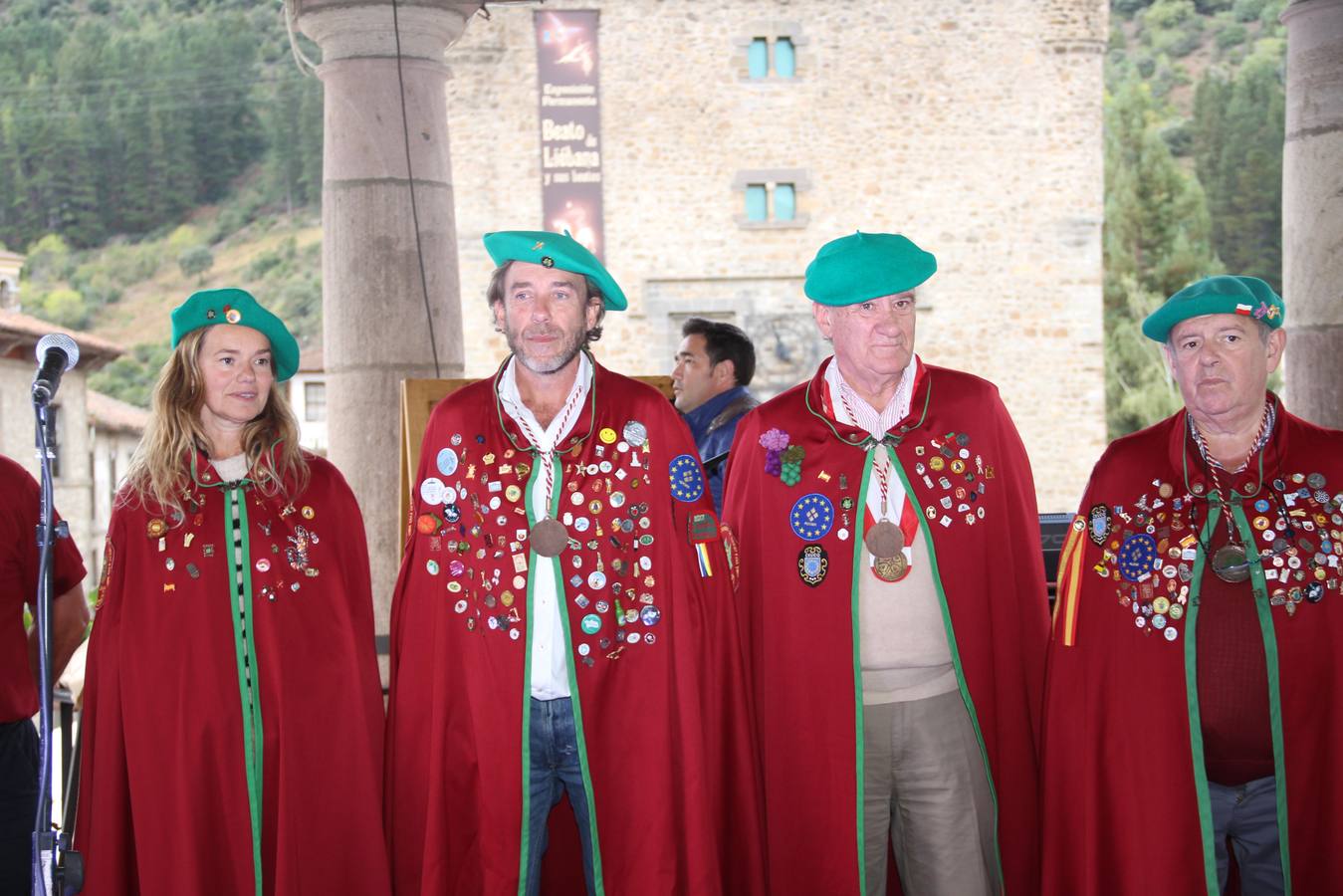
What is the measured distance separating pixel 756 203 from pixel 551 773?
19.0m

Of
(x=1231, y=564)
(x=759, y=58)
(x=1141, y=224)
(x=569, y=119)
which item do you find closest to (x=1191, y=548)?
(x=1231, y=564)

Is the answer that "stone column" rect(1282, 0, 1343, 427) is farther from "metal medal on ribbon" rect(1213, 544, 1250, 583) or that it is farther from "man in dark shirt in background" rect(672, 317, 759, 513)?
"metal medal on ribbon" rect(1213, 544, 1250, 583)

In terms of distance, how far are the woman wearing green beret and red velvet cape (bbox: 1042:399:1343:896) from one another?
178 centimetres

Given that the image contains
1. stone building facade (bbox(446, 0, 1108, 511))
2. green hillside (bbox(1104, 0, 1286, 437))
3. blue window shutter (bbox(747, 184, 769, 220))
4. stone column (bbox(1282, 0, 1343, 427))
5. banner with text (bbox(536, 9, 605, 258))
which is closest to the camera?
stone column (bbox(1282, 0, 1343, 427))

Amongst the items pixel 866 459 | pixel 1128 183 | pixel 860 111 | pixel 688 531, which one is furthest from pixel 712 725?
pixel 1128 183

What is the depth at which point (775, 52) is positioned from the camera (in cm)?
2189

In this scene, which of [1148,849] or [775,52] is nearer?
[1148,849]

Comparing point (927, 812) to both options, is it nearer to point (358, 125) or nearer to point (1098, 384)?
point (358, 125)

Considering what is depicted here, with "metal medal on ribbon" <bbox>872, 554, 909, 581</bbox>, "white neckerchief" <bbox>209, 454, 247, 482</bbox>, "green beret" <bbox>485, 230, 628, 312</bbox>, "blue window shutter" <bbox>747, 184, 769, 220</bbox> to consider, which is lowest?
"metal medal on ribbon" <bbox>872, 554, 909, 581</bbox>

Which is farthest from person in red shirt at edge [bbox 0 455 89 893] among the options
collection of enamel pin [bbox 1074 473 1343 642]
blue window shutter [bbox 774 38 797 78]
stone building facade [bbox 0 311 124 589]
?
stone building facade [bbox 0 311 124 589]

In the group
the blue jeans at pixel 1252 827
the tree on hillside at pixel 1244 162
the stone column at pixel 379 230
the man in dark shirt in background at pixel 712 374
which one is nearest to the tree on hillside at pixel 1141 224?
the tree on hillside at pixel 1244 162

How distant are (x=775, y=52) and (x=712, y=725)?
19.6m

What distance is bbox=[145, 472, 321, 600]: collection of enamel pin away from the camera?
142 inches

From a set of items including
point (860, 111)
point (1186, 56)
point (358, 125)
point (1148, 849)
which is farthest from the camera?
point (1186, 56)
